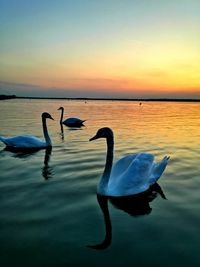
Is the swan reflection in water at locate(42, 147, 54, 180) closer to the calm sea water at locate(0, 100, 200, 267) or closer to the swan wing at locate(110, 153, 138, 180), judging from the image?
the calm sea water at locate(0, 100, 200, 267)

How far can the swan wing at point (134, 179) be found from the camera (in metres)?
6.37

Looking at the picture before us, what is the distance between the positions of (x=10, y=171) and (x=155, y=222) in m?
4.82

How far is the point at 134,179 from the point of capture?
6.40 metres

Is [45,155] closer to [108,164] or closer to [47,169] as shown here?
[47,169]

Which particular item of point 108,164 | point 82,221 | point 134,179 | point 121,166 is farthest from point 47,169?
point 82,221

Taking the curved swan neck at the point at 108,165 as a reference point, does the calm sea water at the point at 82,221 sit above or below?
below

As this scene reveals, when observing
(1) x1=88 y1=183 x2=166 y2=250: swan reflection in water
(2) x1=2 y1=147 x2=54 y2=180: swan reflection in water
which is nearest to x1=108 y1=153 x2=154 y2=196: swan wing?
A: (1) x1=88 y1=183 x2=166 y2=250: swan reflection in water

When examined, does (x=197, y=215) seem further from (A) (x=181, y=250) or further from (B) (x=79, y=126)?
(B) (x=79, y=126)

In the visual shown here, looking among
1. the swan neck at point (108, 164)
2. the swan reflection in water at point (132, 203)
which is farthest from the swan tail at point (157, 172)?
the swan neck at point (108, 164)

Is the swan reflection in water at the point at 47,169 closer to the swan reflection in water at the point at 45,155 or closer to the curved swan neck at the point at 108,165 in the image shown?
the swan reflection in water at the point at 45,155

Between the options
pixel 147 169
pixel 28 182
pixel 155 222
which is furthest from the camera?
pixel 28 182

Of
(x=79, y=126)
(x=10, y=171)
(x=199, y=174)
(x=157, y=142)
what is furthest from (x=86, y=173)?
(x=79, y=126)

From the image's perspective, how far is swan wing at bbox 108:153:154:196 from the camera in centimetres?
637

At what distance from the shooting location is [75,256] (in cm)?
416
